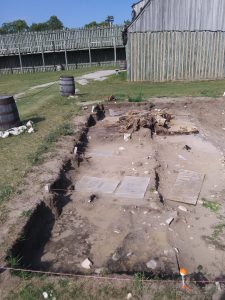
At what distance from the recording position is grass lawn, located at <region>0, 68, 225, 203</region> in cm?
618

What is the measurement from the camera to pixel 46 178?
5469 millimetres

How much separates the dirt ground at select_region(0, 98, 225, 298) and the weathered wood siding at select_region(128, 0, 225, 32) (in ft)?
28.8

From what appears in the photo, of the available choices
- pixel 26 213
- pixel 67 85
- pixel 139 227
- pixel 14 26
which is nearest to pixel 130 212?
pixel 139 227

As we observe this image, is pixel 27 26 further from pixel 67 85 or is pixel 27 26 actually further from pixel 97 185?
pixel 97 185

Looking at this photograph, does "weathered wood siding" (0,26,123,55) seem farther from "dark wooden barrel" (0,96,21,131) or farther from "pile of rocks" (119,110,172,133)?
"dark wooden barrel" (0,96,21,131)

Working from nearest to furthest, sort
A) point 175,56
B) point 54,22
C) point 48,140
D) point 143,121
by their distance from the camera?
1. point 48,140
2. point 143,121
3. point 175,56
4. point 54,22

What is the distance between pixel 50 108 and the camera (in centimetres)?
1115

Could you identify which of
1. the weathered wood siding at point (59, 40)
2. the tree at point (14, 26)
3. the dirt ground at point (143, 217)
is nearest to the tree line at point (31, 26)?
the tree at point (14, 26)

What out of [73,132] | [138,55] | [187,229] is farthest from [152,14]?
[187,229]

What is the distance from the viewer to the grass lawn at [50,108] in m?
6.18

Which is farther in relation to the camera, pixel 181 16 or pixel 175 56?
pixel 175 56

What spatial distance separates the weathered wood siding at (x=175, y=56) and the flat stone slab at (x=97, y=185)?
1068cm

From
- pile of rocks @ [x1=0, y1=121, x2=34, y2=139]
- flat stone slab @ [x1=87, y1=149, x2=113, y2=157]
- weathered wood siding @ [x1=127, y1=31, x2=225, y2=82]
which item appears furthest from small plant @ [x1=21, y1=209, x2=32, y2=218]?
weathered wood siding @ [x1=127, y1=31, x2=225, y2=82]

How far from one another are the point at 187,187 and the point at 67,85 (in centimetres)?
844
